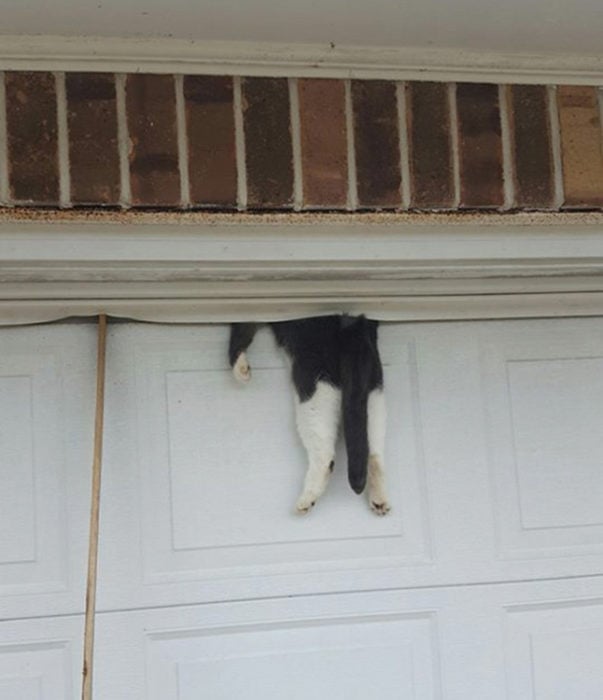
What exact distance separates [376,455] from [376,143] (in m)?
0.50

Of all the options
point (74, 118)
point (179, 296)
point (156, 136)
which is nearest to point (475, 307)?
point (179, 296)

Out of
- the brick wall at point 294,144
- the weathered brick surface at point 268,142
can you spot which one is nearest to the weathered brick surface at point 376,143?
the brick wall at point 294,144

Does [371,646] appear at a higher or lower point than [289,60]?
lower

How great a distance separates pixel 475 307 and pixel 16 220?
754mm

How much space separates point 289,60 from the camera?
4.44 feet

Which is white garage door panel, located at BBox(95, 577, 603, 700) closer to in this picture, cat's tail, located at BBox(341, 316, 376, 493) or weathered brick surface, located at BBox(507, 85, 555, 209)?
cat's tail, located at BBox(341, 316, 376, 493)

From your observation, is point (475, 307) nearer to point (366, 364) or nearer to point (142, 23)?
point (366, 364)

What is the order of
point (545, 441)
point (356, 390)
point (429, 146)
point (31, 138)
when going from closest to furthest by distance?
point (31, 138), point (429, 146), point (356, 390), point (545, 441)

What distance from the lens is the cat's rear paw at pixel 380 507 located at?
60.5 inches

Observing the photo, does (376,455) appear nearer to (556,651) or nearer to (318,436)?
(318,436)

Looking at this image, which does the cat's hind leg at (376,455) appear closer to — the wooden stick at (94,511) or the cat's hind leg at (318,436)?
the cat's hind leg at (318,436)

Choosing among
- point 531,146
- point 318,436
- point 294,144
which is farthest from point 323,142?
point 318,436

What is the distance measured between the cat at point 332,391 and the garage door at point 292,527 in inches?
1.2

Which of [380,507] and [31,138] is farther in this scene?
[380,507]
